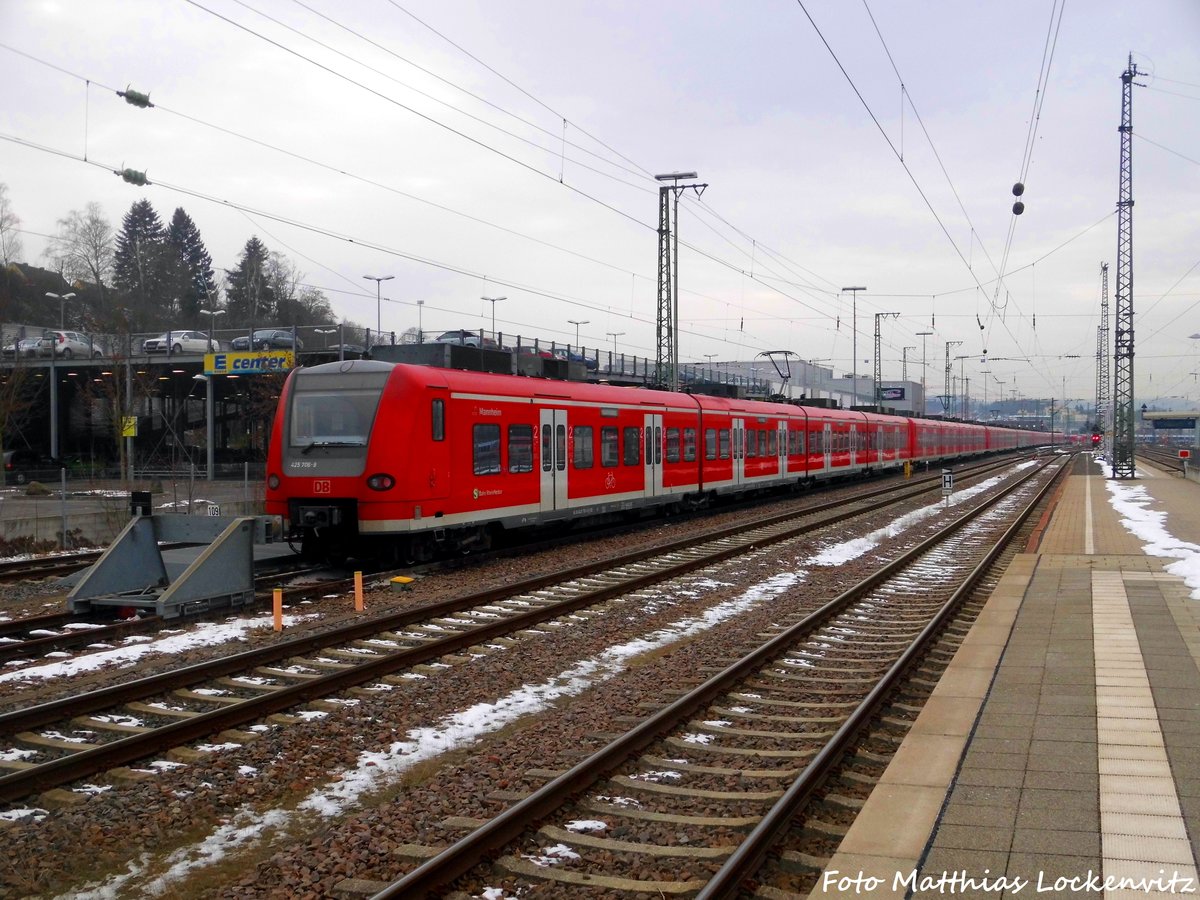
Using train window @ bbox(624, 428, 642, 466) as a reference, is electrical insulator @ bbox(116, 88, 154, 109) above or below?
above

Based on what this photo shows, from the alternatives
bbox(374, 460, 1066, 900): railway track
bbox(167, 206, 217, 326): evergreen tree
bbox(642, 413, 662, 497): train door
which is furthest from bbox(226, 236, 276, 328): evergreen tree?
bbox(374, 460, 1066, 900): railway track

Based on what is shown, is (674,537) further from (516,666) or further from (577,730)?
(577,730)

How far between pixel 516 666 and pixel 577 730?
6.56ft

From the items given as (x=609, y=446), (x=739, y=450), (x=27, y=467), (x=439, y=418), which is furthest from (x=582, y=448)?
(x=27, y=467)

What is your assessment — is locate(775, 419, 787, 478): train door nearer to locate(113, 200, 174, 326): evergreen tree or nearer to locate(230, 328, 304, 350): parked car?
locate(230, 328, 304, 350): parked car

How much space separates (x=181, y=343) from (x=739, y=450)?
24.0 metres

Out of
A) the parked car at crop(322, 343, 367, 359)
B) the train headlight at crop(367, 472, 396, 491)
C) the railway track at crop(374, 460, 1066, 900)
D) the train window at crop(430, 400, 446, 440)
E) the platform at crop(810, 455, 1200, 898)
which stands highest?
the parked car at crop(322, 343, 367, 359)

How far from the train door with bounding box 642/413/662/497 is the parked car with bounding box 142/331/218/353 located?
917 inches

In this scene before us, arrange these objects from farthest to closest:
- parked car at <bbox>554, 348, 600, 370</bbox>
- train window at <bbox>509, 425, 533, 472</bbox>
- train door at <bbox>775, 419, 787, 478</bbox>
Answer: parked car at <bbox>554, 348, 600, 370</bbox> → train door at <bbox>775, 419, 787, 478</bbox> → train window at <bbox>509, 425, 533, 472</bbox>

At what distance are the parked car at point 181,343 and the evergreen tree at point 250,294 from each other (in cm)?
3476

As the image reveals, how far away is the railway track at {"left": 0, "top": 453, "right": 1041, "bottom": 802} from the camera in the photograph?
6262 millimetres

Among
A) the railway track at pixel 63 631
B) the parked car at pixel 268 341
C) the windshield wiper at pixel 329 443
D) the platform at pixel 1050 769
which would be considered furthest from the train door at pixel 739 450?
the parked car at pixel 268 341

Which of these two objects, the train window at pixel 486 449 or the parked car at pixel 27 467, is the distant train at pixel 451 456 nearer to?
the train window at pixel 486 449

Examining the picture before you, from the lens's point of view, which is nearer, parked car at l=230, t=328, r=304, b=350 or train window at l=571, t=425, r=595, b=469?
train window at l=571, t=425, r=595, b=469
